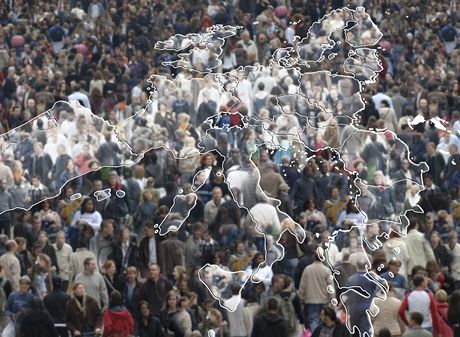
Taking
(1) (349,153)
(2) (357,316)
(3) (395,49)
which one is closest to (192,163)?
(1) (349,153)

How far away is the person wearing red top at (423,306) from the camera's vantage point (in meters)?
20.1

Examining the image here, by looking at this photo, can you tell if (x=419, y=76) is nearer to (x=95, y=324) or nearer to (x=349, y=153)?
(x=349, y=153)

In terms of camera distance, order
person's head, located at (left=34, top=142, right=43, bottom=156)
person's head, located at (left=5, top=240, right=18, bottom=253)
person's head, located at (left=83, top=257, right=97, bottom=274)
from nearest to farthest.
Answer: person's head, located at (left=83, top=257, right=97, bottom=274) → person's head, located at (left=5, top=240, right=18, bottom=253) → person's head, located at (left=34, top=142, right=43, bottom=156)

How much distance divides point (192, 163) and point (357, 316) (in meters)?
4.18

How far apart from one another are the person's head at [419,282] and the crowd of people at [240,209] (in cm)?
2

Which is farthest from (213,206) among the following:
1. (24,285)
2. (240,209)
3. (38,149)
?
(24,285)

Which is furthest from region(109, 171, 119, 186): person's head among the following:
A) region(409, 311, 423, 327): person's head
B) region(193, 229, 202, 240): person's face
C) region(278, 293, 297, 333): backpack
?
region(409, 311, 423, 327): person's head

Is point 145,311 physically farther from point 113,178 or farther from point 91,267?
point 113,178

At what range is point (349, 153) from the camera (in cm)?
2283

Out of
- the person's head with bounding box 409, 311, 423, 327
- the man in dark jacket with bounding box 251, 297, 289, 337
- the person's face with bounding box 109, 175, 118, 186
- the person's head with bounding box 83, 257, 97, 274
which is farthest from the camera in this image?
the person's face with bounding box 109, 175, 118, 186

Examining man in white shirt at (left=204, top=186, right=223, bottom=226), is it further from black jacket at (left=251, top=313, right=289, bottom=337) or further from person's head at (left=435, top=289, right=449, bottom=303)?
person's head at (left=435, top=289, right=449, bottom=303)

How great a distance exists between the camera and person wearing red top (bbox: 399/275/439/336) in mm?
20109

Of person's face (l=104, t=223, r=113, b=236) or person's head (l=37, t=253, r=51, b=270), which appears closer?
person's head (l=37, t=253, r=51, b=270)

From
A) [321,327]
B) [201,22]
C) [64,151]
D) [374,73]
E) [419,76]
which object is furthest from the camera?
[201,22]
